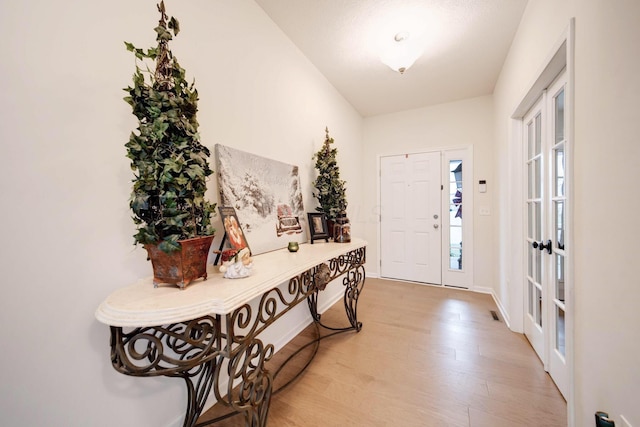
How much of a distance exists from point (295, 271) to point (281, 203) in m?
0.88

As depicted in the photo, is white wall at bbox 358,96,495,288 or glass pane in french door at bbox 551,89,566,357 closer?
glass pane in french door at bbox 551,89,566,357

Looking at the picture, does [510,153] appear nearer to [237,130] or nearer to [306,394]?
[237,130]

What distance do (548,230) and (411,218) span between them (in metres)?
2.08

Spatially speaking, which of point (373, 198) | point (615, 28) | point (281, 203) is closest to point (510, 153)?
point (615, 28)

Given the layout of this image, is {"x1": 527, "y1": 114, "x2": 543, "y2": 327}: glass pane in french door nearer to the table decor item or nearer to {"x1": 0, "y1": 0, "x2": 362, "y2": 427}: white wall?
the table decor item

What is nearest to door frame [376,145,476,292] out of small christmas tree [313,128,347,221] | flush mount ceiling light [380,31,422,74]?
flush mount ceiling light [380,31,422,74]

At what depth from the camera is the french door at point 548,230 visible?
153cm

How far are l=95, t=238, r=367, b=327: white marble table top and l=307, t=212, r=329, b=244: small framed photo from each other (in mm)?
971

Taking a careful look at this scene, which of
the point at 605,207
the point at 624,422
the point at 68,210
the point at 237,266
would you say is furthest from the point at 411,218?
the point at 68,210

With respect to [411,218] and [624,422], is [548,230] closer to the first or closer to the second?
[624,422]

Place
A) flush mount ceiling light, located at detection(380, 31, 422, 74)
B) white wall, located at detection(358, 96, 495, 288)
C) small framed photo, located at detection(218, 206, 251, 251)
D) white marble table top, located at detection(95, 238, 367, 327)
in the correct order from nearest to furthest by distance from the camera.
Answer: white marble table top, located at detection(95, 238, 367, 327) < small framed photo, located at detection(218, 206, 251, 251) < flush mount ceiling light, located at detection(380, 31, 422, 74) < white wall, located at detection(358, 96, 495, 288)

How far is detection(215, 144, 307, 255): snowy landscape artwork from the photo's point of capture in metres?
1.55

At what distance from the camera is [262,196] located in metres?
1.81

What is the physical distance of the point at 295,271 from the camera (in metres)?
1.24
